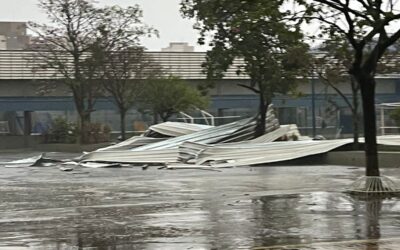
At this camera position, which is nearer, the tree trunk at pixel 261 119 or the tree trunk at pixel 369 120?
the tree trunk at pixel 369 120

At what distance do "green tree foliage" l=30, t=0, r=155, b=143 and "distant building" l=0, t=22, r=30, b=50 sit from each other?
869 inches

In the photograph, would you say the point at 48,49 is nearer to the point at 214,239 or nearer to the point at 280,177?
the point at 280,177

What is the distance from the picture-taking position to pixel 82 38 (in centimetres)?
4459

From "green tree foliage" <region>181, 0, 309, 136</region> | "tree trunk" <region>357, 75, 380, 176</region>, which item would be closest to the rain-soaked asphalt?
"tree trunk" <region>357, 75, 380, 176</region>

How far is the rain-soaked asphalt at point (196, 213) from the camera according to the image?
9906mm

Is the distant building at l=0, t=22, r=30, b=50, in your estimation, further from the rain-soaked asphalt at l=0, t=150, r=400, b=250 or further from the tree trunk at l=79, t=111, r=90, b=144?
the rain-soaked asphalt at l=0, t=150, r=400, b=250

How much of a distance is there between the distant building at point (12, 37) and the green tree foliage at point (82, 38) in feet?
72.4

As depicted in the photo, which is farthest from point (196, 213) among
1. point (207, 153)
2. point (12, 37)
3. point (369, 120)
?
point (12, 37)

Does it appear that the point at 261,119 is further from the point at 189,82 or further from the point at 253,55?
the point at 189,82

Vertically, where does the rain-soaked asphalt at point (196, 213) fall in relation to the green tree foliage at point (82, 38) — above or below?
below

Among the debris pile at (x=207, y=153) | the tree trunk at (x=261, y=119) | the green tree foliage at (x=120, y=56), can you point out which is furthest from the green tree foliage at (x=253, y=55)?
the green tree foliage at (x=120, y=56)

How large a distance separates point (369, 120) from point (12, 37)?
71441 mm

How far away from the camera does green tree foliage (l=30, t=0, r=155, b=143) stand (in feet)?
144

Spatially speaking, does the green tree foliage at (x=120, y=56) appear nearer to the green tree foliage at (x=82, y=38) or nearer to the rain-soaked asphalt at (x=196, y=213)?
the green tree foliage at (x=82, y=38)
